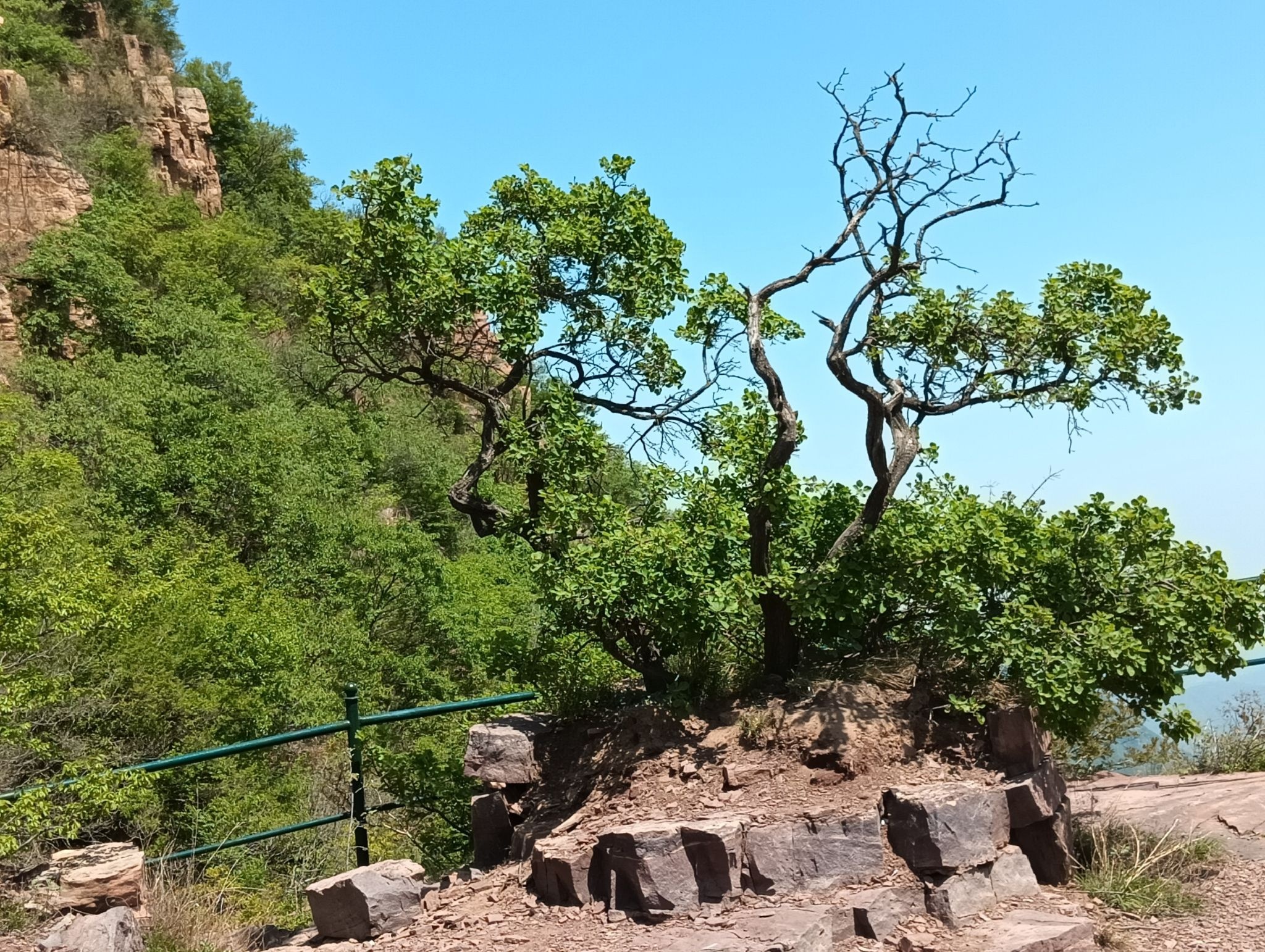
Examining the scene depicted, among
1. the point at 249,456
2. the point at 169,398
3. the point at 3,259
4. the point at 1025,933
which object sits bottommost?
the point at 1025,933

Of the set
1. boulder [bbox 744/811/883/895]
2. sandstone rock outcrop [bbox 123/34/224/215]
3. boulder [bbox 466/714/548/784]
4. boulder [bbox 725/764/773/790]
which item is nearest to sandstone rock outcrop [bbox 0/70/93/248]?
sandstone rock outcrop [bbox 123/34/224/215]

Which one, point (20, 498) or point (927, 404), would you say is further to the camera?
point (20, 498)

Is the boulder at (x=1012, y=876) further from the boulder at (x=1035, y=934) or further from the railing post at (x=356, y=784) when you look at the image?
the railing post at (x=356, y=784)

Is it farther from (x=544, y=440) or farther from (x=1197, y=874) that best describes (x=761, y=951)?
(x=544, y=440)

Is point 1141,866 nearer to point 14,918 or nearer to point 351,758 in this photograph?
point 351,758

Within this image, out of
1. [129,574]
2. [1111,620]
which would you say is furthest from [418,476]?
[1111,620]

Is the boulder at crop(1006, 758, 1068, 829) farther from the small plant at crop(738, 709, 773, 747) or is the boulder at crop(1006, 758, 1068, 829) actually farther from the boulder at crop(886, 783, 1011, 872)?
the small plant at crop(738, 709, 773, 747)

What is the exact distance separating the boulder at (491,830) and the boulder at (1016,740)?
2.81 meters

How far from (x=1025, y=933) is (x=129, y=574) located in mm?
14716

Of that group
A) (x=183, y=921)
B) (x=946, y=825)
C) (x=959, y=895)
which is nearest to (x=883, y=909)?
(x=959, y=895)

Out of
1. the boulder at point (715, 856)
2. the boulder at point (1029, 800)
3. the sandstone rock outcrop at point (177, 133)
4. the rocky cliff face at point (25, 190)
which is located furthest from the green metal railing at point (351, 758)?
the sandstone rock outcrop at point (177, 133)

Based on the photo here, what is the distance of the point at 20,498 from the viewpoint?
13.8 meters

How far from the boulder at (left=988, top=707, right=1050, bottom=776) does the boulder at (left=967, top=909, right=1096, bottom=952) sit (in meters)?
0.82

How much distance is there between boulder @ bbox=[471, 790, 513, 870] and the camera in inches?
251
